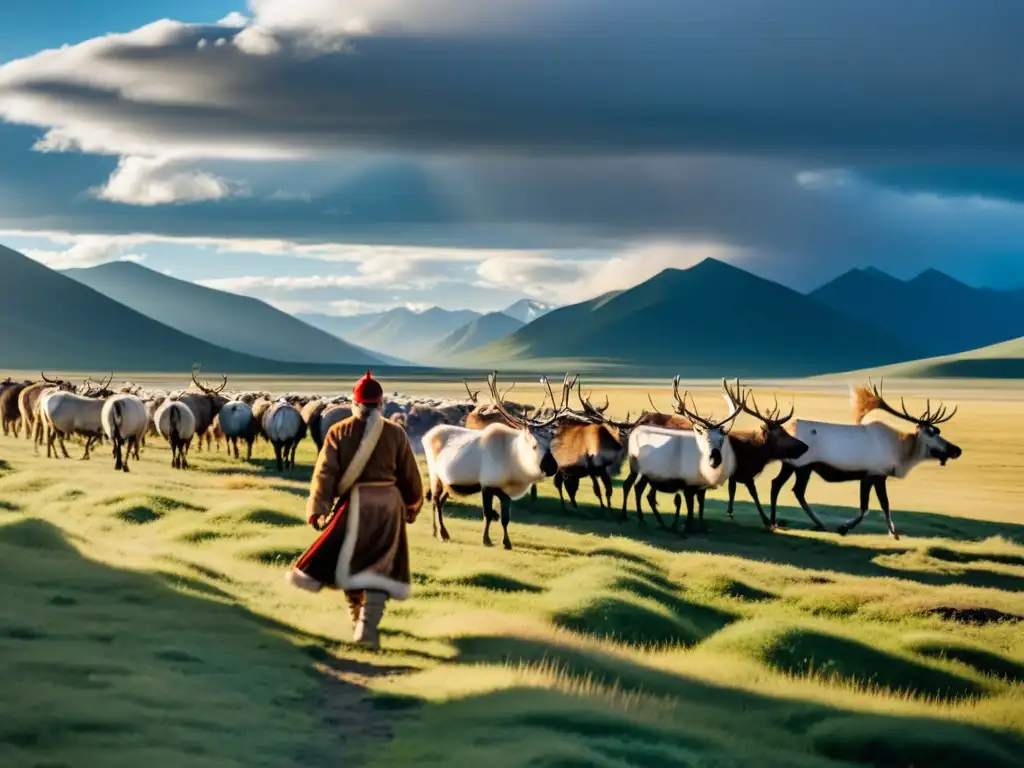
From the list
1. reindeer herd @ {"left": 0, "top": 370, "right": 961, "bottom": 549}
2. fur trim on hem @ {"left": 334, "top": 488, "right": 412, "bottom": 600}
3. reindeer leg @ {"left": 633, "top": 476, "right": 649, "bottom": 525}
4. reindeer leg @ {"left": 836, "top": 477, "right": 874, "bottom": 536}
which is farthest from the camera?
reindeer leg @ {"left": 633, "top": 476, "right": 649, "bottom": 525}

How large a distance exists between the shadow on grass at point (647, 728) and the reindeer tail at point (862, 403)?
16.1m

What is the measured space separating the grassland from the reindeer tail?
138 inches

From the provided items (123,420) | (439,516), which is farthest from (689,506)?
(123,420)

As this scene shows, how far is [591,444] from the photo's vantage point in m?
26.8

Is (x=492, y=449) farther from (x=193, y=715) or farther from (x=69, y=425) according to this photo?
(x=69, y=425)

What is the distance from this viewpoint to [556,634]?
538 inches

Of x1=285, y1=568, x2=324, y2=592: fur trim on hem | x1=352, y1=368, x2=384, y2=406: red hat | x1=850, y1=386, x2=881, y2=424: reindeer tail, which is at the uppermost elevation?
x1=850, y1=386, x2=881, y2=424: reindeer tail

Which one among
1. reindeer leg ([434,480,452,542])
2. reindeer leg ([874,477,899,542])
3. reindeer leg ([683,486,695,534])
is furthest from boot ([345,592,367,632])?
reindeer leg ([874,477,899,542])

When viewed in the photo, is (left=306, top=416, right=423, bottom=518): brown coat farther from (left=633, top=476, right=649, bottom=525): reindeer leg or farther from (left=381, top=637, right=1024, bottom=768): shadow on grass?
(left=633, top=476, right=649, bottom=525): reindeer leg

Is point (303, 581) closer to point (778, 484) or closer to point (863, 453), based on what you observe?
point (778, 484)

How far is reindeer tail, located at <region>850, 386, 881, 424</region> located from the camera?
27484 mm

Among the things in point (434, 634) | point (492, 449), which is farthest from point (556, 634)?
point (492, 449)

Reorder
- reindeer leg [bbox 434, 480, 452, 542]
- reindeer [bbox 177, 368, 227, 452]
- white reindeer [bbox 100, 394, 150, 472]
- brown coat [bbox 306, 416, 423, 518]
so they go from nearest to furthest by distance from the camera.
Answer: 1. brown coat [bbox 306, 416, 423, 518]
2. reindeer leg [bbox 434, 480, 452, 542]
3. white reindeer [bbox 100, 394, 150, 472]
4. reindeer [bbox 177, 368, 227, 452]

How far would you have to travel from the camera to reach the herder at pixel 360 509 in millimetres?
11648
